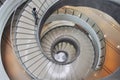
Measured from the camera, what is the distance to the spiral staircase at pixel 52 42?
43.6ft

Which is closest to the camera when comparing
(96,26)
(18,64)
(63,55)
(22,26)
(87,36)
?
(22,26)

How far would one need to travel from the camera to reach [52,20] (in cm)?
1614

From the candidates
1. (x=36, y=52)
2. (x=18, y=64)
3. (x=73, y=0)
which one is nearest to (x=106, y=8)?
(x=73, y=0)

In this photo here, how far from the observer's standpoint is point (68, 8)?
1619 cm

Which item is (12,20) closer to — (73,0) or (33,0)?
(33,0)

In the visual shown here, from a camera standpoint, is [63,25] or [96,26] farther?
[63,25]

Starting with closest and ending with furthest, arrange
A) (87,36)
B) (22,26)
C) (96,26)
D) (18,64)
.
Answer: (22,26), (18,64), (96,26), (87,36)

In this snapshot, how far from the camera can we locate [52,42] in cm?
1741

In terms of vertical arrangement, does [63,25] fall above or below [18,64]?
above

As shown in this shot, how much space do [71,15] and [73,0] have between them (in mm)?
2104

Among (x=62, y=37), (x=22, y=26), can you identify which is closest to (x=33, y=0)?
(x=22, y=26)

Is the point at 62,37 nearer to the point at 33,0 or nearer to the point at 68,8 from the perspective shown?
the point at 68,8

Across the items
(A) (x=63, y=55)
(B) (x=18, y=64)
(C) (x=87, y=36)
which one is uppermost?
(C) (x=87, y=36)

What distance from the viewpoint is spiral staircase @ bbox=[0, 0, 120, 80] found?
1330 centimetres
